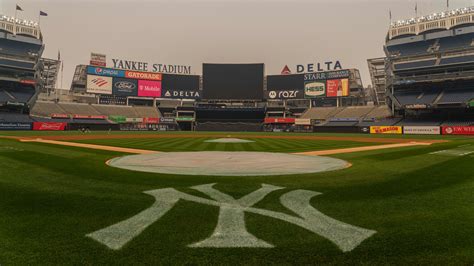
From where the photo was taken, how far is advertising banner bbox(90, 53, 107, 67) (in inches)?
3127

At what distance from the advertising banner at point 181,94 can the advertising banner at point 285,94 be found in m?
21.1

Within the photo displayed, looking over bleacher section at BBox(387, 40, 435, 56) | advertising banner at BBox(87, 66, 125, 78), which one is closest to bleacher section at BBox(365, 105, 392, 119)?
bleacher section at BBox(387, 40, 435, 56)

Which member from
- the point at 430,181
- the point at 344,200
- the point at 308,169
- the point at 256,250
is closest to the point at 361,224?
the point at 344,200

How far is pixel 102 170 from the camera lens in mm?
8789

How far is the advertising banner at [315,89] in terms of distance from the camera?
76625 mm

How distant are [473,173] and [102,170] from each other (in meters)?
11.4

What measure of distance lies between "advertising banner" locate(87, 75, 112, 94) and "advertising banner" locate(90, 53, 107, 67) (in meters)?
7.14

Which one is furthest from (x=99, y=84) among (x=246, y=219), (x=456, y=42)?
(x=456, y=42)

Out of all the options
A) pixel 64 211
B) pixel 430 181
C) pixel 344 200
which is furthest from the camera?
pixel 430 181

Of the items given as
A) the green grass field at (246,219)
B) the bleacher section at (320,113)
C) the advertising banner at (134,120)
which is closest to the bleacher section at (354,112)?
the bleacher section at (320,113)

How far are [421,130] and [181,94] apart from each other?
60.9 m

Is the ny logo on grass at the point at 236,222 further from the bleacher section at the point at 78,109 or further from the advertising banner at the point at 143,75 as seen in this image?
the advertising banner at the point at 143,75

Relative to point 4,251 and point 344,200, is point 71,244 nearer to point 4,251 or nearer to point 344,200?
point 4,251

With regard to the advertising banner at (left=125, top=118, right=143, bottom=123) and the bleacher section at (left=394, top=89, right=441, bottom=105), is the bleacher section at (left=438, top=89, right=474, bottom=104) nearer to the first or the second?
the bleacher section at (left=394, top=89, right=441, bottom=105)
